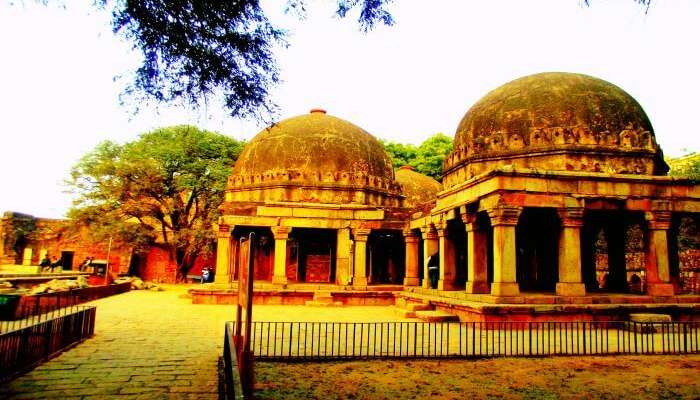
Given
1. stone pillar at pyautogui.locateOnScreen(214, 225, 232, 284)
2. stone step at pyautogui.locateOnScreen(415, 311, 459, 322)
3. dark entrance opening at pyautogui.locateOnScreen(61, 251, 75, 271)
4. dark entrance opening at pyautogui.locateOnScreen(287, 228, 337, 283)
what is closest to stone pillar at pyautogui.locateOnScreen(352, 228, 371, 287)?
dark entrance opening at pyautogui.locateOnScreen(287, 228, 337, 283)

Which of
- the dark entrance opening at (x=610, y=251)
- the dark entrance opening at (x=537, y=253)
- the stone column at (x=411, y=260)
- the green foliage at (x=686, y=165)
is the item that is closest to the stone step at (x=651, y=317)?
the dark entrance opening at (x=610, y=251)

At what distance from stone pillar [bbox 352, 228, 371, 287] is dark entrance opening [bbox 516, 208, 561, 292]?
18.9 ft

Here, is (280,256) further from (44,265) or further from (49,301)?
(44,265)

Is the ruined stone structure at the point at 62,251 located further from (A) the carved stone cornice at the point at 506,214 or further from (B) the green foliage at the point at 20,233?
(A) the carved stone cornice at the point at 506,214

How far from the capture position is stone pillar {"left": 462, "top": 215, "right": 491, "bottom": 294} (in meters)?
14.1

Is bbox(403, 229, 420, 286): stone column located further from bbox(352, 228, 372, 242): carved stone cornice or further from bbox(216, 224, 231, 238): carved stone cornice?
bbox(216, 224, 231, 238): carved stone cornice

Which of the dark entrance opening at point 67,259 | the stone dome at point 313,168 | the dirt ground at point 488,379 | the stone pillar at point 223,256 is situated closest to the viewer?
the dirt ground at point 488,379

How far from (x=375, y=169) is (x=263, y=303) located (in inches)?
359

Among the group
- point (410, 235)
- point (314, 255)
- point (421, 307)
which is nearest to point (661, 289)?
point (421, 307)

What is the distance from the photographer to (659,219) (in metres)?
13.8

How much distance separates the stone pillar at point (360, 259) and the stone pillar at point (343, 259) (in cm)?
33

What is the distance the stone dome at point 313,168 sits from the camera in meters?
22.5

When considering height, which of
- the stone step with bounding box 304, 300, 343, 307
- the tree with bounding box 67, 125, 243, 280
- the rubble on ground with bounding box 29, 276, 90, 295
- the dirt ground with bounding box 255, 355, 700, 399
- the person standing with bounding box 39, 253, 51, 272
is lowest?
the dirt ground with bounding box 255, 355, 700, 399

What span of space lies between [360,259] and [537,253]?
6690mm
